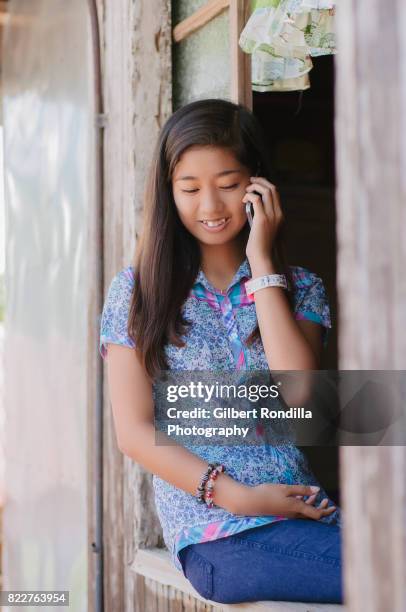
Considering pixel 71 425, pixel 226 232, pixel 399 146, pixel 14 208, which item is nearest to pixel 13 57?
pixel 14 208

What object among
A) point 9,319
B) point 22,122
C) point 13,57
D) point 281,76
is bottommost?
point 9,319

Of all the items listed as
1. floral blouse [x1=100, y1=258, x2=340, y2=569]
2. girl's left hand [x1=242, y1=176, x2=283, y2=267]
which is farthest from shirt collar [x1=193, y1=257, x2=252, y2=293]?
girl's left hand [x1=242, y1=176, x2=283, y2=267]

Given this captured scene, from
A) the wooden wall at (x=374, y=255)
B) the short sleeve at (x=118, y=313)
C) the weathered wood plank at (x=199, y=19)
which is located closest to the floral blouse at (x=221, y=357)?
the short sleeve at (x=118, y=313)

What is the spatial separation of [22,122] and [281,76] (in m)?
1.95

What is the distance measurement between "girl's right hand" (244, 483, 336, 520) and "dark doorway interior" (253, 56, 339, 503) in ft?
8.69

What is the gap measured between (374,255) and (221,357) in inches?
48.4

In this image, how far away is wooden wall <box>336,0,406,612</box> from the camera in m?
0.78

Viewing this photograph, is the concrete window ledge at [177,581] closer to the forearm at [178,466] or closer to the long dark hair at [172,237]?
the forearm at [178,466]

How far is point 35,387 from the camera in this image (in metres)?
3.65

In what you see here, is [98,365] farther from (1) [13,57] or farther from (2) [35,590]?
(1) [13,57]

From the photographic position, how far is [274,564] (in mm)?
1723

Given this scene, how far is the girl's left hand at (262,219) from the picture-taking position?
6.50 ft

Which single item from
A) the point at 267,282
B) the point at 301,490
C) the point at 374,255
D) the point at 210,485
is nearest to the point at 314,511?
the point at 301,490

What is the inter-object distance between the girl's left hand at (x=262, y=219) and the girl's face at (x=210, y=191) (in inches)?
1.4
